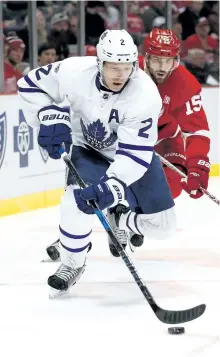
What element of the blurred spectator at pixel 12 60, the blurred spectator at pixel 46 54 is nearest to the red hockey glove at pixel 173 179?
the blurred spectator at pixel 12 60

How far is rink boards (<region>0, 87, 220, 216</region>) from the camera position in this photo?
622cm

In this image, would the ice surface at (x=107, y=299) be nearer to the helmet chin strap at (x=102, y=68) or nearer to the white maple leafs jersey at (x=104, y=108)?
the white maple leafs jersey at (x=104, y=108)

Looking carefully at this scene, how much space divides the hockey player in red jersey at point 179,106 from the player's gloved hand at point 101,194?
2.84 feet

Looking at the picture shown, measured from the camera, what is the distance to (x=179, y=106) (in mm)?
4773

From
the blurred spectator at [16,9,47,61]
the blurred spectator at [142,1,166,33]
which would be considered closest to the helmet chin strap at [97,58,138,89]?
the blurred spectator at [16,9,47,61]

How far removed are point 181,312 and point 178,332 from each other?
7 centimetres

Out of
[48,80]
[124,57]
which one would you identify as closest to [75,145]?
[48,80]

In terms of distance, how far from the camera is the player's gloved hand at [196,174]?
4566 millimetres

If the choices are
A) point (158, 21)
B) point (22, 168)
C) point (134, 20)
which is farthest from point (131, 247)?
point (158, 21)

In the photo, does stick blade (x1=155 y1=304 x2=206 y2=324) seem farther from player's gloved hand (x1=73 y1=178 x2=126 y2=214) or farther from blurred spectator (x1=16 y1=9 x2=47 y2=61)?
blurred spectator (x1=16 y1=9 x2=47 y2=61)

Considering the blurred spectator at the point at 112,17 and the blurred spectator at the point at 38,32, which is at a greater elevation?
the blurred spectator at the point at 38,32

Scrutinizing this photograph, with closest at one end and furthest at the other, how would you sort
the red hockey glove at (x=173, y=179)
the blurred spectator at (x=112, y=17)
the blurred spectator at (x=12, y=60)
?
1. the red hockey glove at (x=173, y=179)
2. the blurred spectator at (x=12, y=60)
3. the blurred spectator at (x=112, y=17)

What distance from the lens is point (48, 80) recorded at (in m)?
4.05

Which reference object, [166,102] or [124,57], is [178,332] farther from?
[166,102]
